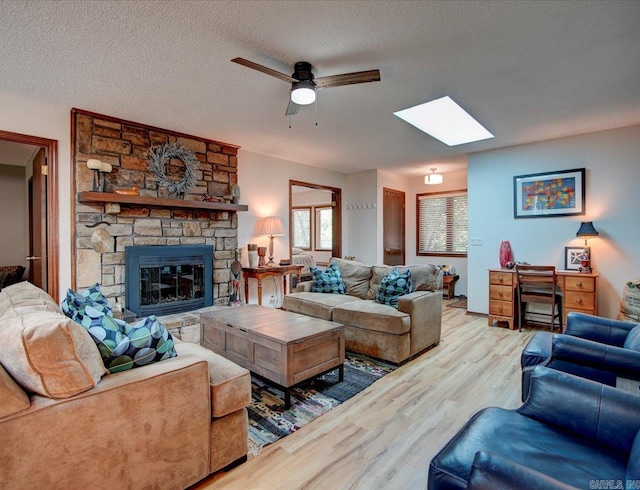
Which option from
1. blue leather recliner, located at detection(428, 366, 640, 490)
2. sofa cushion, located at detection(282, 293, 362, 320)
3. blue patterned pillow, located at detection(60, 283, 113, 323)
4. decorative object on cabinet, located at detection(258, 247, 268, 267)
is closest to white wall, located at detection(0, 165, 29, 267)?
decorative object on cabinet, located at detection(258, 247, 268, 267)

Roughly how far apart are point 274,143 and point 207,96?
1.60 meters

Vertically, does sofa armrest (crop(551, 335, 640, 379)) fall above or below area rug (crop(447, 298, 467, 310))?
above

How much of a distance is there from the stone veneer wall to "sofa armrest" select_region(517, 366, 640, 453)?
12.9ft

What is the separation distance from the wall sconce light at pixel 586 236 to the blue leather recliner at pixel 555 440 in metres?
3.56

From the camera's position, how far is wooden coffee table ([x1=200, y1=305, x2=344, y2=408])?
7.97 feet

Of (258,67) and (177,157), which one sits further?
(177,157)

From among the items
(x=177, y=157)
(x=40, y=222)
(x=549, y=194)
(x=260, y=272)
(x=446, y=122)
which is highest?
(x=446, y=122)

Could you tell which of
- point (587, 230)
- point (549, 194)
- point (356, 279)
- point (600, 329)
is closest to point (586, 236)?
point (587, 230)

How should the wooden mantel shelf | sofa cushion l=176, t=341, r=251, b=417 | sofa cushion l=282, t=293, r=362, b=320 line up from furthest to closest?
sofa cushion l=282, t=293, r=362, b=320 → the wooden mantel shelf → sofa cushion l=176, t=341, r=251, b=417

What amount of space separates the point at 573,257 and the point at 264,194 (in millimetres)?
4402

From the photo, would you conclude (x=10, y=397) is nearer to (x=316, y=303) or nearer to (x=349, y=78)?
(x=349, y=78)

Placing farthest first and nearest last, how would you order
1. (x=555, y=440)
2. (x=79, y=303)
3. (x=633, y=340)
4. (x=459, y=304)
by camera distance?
1. (x=459, y=304)
2. (x=79, y=303)
3. (x=633, y=340)
4. (x=555, y=440)

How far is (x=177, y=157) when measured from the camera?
4215mm

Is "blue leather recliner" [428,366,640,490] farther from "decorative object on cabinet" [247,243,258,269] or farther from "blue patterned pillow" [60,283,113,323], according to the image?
"decorative object on cabinet" [247,243,258,269]
